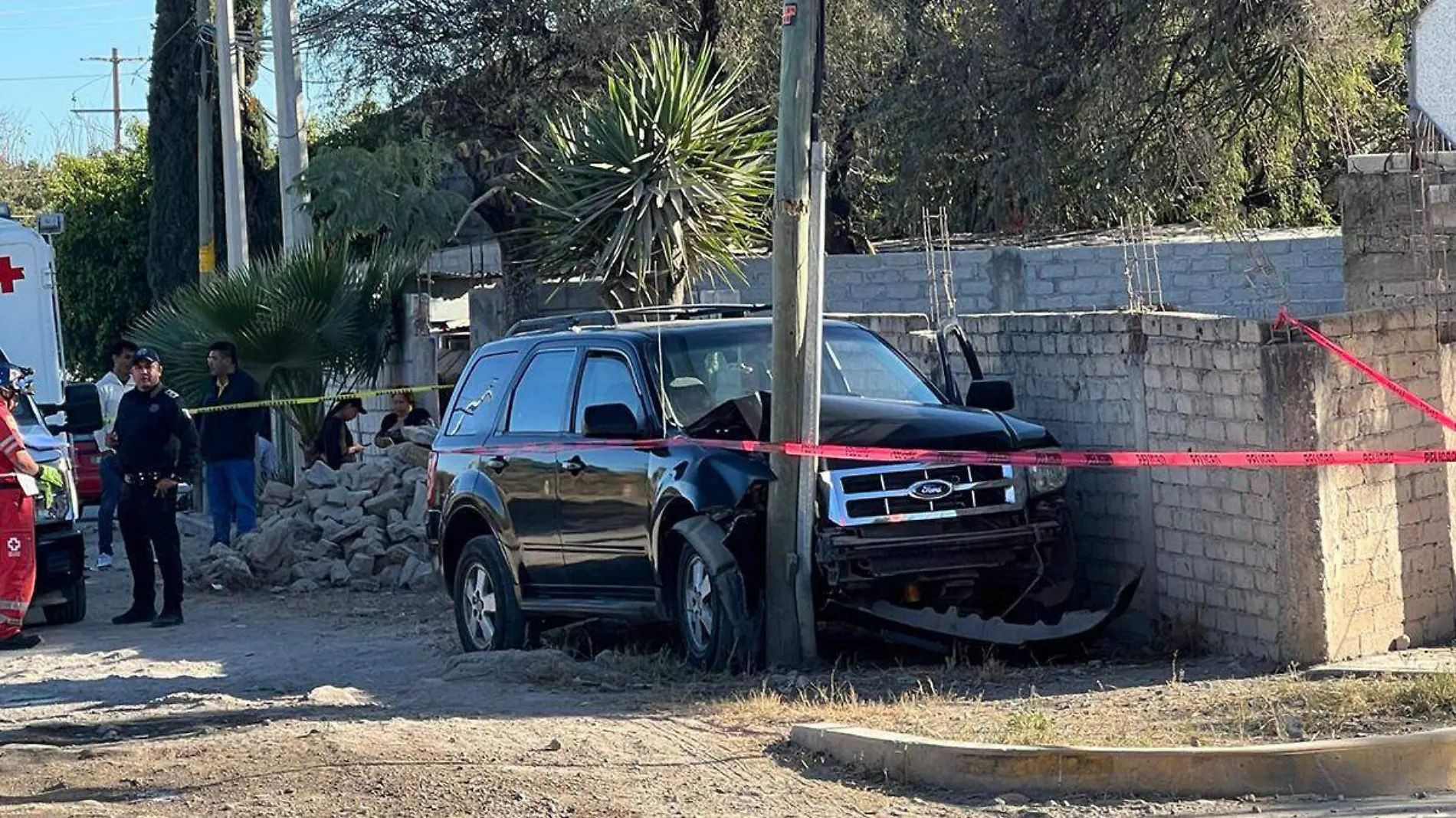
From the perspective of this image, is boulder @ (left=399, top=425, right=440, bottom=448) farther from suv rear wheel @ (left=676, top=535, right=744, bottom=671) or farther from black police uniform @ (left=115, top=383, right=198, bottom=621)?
suv rear wheel @ (left=676, top=535, right=744, bottom=671)

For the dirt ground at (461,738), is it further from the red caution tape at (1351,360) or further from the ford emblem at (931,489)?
the red caution tape at (1351,360)

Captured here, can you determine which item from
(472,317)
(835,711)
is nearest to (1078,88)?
(472,317)

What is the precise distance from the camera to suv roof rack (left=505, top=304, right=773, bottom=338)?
11375 millimetres

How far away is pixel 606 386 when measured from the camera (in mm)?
10734

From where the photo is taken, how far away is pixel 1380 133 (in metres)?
19.9

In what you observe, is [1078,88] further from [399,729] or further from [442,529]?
[399,729]

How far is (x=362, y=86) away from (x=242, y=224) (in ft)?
7.29

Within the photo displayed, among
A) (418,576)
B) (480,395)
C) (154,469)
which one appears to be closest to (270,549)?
(418,576)

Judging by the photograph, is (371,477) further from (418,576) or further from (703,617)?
(703,617)

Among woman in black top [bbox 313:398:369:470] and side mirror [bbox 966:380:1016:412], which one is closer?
side mirror [bbox 966:380:1016:412]

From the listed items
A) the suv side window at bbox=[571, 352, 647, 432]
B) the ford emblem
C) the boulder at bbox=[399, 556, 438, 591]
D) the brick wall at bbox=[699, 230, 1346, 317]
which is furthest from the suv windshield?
the boulder at bbox=[399, 556, 438, 591]

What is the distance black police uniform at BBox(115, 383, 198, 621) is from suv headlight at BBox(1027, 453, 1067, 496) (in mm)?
6718

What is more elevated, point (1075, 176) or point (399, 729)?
point (1075, 176)

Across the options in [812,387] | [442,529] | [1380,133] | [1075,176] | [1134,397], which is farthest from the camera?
[1380,133]
